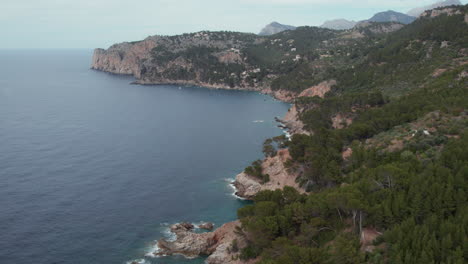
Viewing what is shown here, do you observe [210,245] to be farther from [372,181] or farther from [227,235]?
[372,181]

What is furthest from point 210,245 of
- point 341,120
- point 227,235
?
point 341,120

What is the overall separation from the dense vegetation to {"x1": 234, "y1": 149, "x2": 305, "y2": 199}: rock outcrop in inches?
62.8

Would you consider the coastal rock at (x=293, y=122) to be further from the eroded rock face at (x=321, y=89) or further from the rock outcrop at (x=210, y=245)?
the rock outcrop at (x=210, y=245)

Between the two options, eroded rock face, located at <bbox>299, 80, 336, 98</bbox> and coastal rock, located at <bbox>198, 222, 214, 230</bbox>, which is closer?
coastal rock, located at <bbox>198, 222, 214, 230</bbox>

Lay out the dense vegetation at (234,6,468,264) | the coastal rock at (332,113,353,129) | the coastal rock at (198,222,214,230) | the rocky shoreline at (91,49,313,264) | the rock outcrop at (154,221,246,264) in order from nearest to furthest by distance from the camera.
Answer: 1. the dense vegetation at (234,6,468,264)
2. the rock outcrop at (154,221,246,264)
3. the rocky shoreline at (91,49,313,264)
4. the coastal rock at (198,222,214,230)
5. the coastal rock at (332,113,353,129)

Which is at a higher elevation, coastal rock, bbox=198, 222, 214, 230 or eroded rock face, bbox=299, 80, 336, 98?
eroded rock face, bbox=299, 80, 336, 98

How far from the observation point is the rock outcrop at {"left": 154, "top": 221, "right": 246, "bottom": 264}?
38188mm

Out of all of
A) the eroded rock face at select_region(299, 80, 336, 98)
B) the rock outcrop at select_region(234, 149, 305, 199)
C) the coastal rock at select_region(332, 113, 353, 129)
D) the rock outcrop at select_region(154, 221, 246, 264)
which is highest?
the eroded rock face at select_region(299, 80, 336, 98)

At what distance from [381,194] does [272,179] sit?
23.5 metres

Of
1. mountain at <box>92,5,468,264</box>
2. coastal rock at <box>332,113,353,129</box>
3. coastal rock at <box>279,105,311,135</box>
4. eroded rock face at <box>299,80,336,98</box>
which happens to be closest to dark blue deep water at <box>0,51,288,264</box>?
coastal rock at <box>279,105,311,135</box>

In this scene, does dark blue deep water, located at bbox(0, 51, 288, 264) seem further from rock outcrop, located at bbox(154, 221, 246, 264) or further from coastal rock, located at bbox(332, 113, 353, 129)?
coastal rock, located at bbox(332, 113, 353, 129)

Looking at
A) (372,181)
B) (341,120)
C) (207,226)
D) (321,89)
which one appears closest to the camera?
(372,181)

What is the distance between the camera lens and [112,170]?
206ft

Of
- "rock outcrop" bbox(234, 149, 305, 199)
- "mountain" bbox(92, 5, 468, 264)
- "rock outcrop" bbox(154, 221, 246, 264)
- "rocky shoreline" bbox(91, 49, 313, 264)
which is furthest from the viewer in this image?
"rock outcrop" bbox(234, 149, 305, 199)
